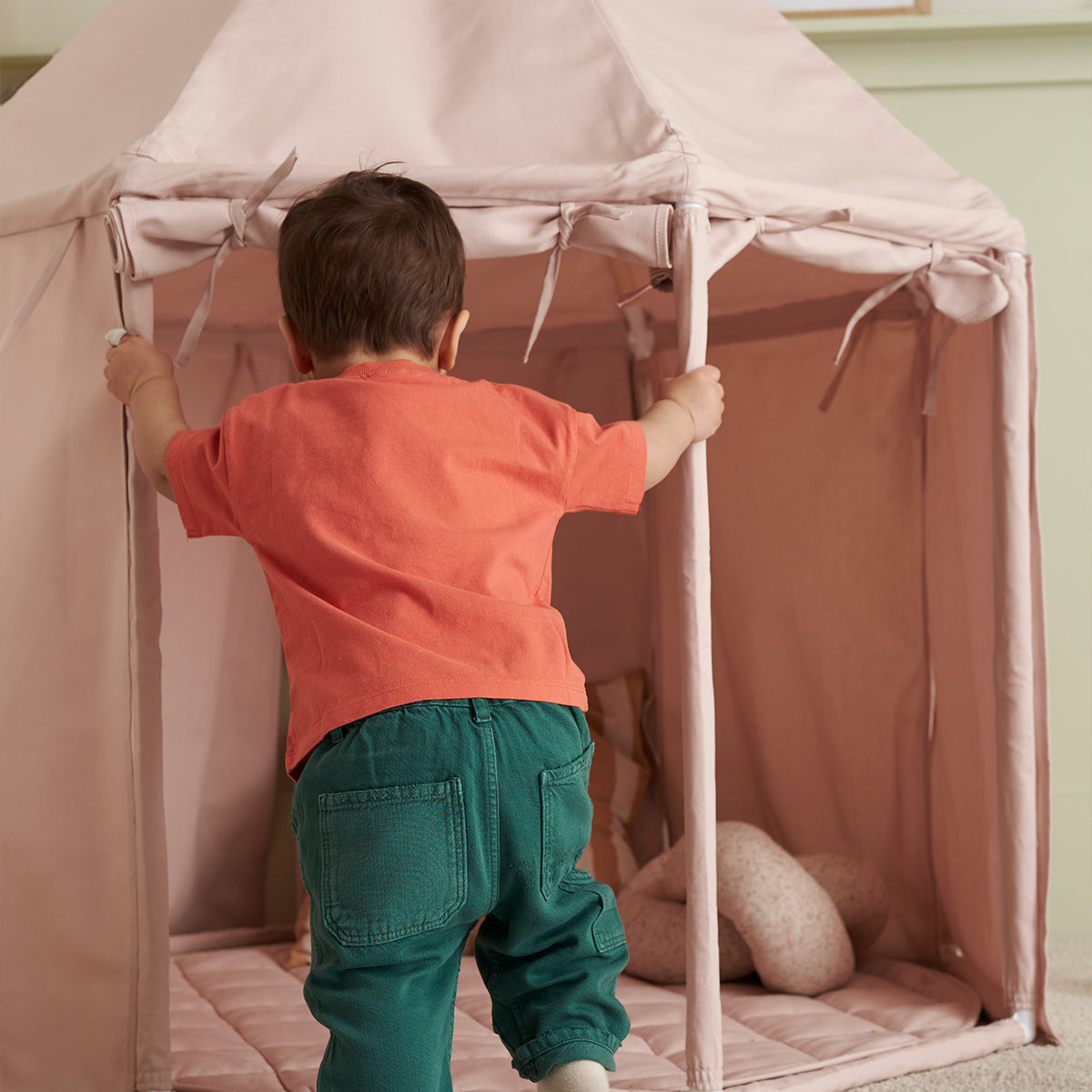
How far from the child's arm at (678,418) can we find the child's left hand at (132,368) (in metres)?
0.56

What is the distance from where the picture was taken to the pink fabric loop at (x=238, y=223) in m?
1.39

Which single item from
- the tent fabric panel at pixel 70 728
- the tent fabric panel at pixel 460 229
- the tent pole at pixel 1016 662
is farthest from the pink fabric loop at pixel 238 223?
the tent pole at pixel 1016 662

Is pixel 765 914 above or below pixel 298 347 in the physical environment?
below

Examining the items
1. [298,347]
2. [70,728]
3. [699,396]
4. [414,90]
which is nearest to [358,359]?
[298,347]

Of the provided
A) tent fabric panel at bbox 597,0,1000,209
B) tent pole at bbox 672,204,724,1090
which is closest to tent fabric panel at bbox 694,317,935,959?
tent fabric panel at bbox 597,0,1000,209

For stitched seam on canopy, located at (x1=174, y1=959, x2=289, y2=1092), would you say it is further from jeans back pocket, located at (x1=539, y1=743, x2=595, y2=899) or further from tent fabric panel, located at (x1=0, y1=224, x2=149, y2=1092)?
jeans back pocket, located at (x1=539, y1=743, x2=595, y2=899)

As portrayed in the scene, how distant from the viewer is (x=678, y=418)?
1.42 meters

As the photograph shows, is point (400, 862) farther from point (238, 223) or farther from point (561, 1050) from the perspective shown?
point (238, 223)

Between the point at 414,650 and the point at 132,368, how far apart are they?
0.55 metres

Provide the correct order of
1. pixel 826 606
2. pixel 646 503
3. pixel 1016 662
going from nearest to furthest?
pixel 1016 662, pixel 826 606, pixel 646 503

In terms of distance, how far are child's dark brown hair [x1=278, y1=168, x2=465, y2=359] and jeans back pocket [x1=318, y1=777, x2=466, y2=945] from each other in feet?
1.47

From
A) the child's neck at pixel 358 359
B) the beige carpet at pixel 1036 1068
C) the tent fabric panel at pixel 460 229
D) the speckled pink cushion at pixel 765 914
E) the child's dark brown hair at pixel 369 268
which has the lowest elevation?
the beige carpet at pixel 1036 1068


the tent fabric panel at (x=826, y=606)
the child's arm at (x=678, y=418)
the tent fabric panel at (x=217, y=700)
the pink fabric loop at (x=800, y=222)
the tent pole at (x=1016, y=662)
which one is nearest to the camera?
the child's arm at (x=678, y=418)

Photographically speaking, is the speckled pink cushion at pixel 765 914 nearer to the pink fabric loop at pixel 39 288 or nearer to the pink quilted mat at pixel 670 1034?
the pink quilted mat at pixel 670 1034
